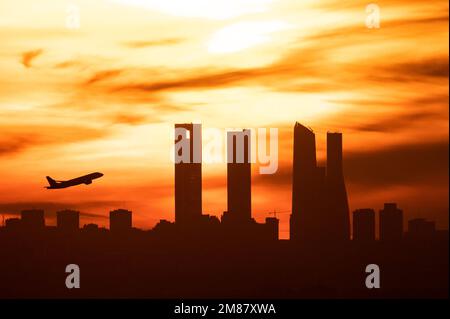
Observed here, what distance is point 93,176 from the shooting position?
17762 cm
